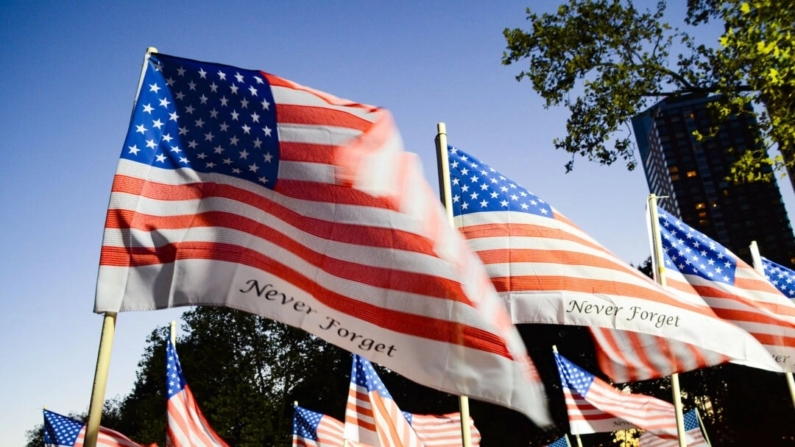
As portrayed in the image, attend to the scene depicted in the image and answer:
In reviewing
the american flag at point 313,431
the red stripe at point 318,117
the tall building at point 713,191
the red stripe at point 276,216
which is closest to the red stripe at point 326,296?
the red stripe at point 276,216

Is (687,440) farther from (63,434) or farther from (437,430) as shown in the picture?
(63,434)

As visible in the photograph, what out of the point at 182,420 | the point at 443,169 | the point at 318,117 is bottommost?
the point at 182,420

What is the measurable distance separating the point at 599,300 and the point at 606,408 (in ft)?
30.7

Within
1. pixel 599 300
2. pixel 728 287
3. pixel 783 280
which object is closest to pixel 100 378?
pixel 599 300

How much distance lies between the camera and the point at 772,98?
11.3m

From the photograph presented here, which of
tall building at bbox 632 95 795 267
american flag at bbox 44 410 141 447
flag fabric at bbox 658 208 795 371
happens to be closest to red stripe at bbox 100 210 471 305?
flag fabric at bbox 658 208 795 371

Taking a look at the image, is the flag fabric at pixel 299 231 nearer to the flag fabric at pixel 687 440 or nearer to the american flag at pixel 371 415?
the american flag at pixel 371 415

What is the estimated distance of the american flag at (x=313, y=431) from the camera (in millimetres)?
15508

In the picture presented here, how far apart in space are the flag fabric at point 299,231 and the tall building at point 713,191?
519 ft

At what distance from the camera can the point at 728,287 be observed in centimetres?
846

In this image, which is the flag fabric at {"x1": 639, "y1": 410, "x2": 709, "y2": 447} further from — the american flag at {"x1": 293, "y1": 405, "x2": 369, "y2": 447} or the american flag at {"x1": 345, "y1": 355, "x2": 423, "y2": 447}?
the american flag at {"x1": 345, "y1": 355, "x2": 423, "y2": 447}

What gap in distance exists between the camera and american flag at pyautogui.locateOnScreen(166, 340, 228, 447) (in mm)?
10945

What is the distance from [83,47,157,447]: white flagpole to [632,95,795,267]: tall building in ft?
522

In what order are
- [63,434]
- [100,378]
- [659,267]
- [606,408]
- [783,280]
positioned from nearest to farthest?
1. [100,378]
2. [659,267]
3. [63,434]
4. [783,280]
5. [606,408]
